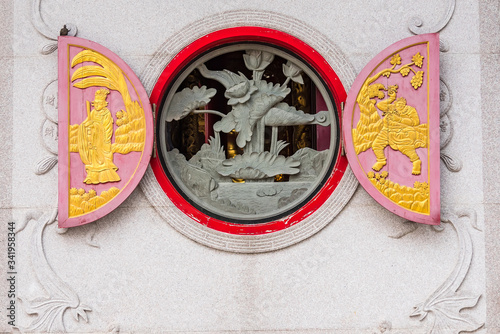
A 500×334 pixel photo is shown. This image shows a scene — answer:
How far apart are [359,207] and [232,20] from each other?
2157mm

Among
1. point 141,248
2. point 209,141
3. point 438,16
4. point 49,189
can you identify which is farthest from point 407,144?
point 49,189

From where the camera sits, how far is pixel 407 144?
580 cm

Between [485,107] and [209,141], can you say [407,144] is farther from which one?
[209,141]

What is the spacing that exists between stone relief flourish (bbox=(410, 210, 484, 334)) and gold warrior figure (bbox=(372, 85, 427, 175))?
74 centimetres

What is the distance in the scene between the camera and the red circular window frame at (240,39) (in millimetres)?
5953

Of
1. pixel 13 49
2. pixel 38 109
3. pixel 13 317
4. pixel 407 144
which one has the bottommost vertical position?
pixel 13 317

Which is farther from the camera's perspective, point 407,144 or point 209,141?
point 209,141

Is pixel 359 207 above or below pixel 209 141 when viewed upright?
below

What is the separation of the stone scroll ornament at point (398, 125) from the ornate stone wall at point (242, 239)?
24cm

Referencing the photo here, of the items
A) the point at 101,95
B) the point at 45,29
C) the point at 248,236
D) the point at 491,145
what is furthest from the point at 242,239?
the point at 45,29

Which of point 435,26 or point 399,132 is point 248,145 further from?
point 435,26

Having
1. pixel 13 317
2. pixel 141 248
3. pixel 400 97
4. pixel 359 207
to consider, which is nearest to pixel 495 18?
pixel 400 97

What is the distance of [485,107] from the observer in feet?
19.9

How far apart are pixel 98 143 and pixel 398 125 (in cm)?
276
